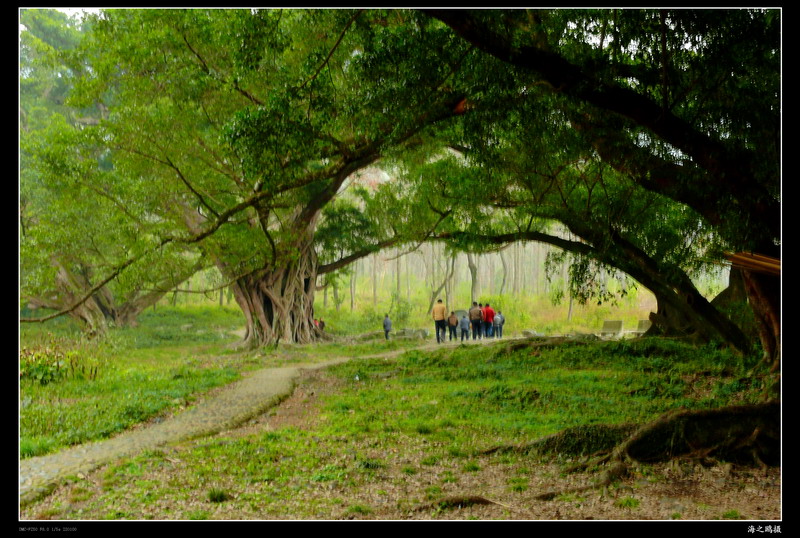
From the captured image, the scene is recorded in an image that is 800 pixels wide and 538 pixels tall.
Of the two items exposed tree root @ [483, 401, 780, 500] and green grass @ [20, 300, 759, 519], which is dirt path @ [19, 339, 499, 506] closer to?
green grass @ [20, 300, 759, 519]

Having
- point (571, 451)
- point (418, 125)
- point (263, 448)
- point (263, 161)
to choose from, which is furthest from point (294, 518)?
point (418, 125)

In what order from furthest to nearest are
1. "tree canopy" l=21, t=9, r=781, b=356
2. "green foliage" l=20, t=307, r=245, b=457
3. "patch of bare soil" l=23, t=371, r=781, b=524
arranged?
"green foliage" l=20, t=307, r=245, b=457
"tree canopy" l=21, t=9, r=781, b=356
"patch of bare soil" l=23, t=371, r=781, b=524

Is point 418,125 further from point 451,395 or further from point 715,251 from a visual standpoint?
point 451,395

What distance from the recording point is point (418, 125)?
22.4 feet

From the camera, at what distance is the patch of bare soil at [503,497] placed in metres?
4.73

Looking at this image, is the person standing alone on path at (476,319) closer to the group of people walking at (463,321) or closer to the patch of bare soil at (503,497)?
the group of people walking at (463,321)

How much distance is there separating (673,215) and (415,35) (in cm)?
733

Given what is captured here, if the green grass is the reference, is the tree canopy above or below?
above

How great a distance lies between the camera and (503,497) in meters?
5.08

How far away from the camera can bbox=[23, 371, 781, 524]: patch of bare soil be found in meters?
4.73

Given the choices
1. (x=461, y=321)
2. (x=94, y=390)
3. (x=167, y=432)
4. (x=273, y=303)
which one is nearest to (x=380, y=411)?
(x=167, y=432)

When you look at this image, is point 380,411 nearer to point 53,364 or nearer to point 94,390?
point 94,390

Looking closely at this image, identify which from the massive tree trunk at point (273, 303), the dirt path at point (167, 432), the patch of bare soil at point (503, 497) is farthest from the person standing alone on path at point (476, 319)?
the patch of bare soil at point (503, 497)

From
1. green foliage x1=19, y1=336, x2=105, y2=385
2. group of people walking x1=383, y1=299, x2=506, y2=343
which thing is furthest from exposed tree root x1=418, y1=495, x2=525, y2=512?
group of people walking x1=383, y1=299, x2=506, y2=343
